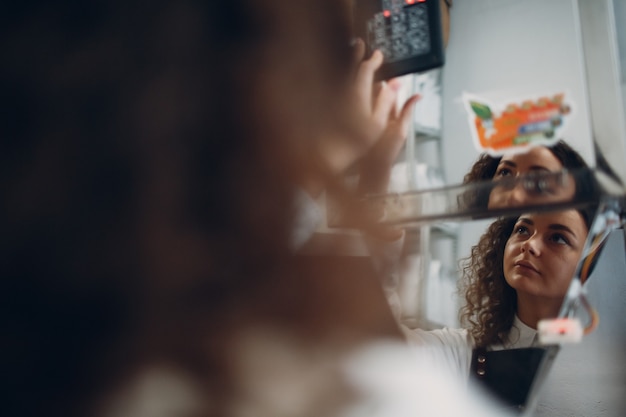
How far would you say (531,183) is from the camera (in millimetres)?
616

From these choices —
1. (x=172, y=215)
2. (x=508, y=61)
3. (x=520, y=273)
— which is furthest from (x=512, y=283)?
(x=172, y=215)

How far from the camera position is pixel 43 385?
74cm

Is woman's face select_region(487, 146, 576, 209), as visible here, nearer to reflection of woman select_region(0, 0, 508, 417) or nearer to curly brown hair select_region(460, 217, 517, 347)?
curly brown hair select_region(460, 217, 517, 347)

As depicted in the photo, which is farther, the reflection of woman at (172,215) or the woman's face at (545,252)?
the reflection of woman at (172,215)

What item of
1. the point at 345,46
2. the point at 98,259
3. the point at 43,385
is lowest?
the point at 43,385

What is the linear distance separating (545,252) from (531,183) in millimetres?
85

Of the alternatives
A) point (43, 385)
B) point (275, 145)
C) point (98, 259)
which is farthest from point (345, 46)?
point (43, 385)

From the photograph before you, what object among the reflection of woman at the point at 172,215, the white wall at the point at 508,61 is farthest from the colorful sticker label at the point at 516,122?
the reflection of woman at the point at 172,215

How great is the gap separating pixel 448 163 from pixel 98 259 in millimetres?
489

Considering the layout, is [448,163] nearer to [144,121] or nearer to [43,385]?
[144,121]

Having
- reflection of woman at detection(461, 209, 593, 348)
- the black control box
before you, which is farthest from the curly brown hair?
the black control box

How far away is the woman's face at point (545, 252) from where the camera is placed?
24.4 inches

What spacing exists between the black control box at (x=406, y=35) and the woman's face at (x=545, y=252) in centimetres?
23

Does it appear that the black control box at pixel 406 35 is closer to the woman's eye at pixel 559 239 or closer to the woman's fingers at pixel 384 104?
the woman's fingers at pixel 384 104
